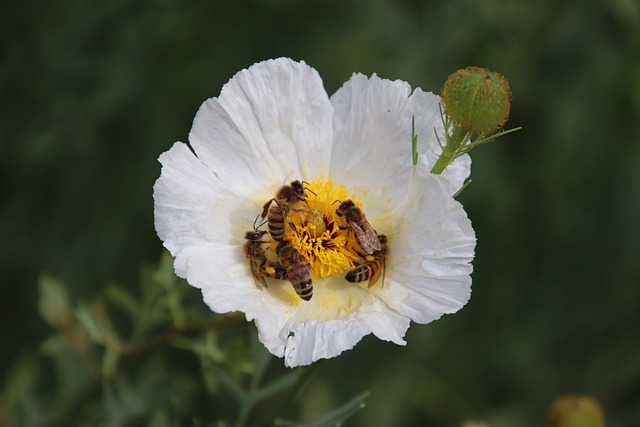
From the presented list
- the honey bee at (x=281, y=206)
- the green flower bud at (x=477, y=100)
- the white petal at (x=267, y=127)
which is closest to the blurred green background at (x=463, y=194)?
the white petal at (x=267, y=127)

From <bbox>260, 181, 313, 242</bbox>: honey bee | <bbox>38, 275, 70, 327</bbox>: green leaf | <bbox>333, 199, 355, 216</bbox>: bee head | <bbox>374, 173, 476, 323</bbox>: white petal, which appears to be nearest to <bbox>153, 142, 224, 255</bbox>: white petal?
<bbox>260, 181, 313, 242</bbox>: honey bee

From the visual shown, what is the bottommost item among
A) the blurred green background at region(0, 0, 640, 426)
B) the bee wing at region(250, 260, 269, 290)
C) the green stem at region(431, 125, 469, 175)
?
the blurred green background at region(0, 0, 640, 426)

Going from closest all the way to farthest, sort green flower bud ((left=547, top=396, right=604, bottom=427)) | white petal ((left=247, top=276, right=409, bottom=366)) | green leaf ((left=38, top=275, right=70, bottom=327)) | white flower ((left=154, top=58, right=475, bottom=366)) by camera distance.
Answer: white petal ((left=247, top=276, right=409, bottom=366)) < white flower ((left=154, top=58, right=475, bottom=366)) < green flower bud ((left=547, top=396, right=604, bottom=427)) < green leaf ((left=38, top=275, right=70, bottom=327))

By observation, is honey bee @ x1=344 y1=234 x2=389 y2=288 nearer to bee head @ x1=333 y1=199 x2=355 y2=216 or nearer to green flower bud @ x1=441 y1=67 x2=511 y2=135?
bee head @ x1=333 y1=199 x2=355 y2=216

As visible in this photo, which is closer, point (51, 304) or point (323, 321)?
point (323, 321)

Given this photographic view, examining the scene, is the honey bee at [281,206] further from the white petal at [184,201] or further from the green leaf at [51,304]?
the green leaf at [51,304]

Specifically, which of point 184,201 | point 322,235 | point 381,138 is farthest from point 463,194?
point 184,201

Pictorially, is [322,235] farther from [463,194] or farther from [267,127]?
[463,194]
